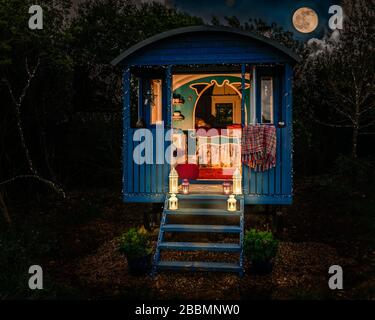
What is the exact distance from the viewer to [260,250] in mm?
7957

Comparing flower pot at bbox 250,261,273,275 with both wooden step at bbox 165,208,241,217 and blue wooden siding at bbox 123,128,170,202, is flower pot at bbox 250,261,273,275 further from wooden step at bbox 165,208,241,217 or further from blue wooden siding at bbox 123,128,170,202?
blue wooden siding at bbox 123,128,170,202

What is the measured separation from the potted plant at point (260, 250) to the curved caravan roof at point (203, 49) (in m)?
3.79

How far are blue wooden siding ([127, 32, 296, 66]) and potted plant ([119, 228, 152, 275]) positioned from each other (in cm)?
393

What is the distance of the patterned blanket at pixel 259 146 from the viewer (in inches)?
380

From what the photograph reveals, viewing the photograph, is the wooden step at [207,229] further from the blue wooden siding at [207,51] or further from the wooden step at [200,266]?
the blue wooden siding at [207,51]

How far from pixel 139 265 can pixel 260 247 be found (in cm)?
210

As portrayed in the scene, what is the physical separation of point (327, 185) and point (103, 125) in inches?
352

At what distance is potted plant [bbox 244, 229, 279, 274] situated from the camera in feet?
26.1

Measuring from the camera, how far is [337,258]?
9367 millimetres

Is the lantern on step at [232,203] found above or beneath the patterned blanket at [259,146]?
beneath

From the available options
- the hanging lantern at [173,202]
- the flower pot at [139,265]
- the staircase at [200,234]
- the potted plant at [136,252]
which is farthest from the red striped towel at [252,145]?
the flower pot at [139,265]

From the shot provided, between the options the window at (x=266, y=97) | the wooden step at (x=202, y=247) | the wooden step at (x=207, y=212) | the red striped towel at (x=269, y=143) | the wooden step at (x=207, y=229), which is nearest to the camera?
the wooden step at (x=202, y=247)

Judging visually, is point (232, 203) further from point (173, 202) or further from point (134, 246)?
point (134, 246)
